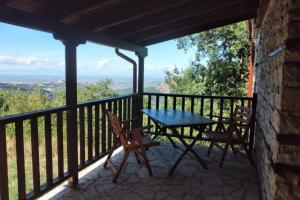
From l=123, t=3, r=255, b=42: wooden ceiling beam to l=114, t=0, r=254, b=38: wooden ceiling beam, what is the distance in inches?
4.6

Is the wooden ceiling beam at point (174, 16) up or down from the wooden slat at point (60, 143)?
up

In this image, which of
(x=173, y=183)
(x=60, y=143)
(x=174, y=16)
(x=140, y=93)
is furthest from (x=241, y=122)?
(x=60, y=143)

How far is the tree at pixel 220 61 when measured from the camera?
10.3 meters

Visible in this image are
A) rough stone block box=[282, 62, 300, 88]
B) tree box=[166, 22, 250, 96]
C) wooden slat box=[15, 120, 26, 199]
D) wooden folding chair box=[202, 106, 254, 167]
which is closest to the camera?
rough stone block box=[282, 62, 300, 88]

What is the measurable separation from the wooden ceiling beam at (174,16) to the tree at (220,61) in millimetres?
6446

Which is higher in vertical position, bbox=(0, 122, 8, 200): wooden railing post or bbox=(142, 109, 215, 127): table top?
bbox=(142, 109, 215, 127): table top

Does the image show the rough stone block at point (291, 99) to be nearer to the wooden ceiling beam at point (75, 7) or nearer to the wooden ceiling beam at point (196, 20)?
the wooden ceiling beam at point (75, 7)

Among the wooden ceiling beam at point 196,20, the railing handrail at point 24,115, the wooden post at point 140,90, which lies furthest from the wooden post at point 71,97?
the wooden post at point 140,90

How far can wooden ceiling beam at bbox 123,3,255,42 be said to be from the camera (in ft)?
13.3

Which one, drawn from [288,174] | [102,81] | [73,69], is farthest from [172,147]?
[102,81]

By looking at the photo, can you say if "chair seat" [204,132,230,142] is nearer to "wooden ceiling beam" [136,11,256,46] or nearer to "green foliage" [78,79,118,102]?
"wooden ceiling beam" [136,11,256,46]

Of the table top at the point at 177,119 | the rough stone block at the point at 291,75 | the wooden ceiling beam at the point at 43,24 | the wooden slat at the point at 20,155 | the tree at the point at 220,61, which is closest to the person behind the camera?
the rough stone block at the point at 291,75

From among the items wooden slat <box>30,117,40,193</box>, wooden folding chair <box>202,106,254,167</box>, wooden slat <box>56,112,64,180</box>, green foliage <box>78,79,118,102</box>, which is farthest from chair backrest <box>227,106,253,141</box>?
green foliage <box>78,79,118,102</box>

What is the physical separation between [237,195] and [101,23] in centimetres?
267
